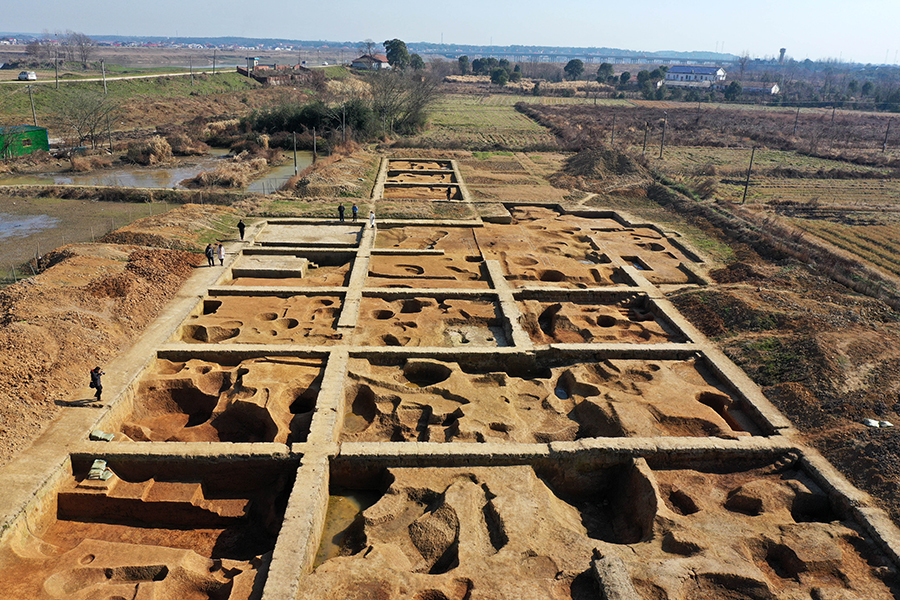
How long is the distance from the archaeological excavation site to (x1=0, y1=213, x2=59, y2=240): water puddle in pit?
430 inches

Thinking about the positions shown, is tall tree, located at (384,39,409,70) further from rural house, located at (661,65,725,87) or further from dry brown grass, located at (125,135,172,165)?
dry brown grass, located at (125,135,172,165)

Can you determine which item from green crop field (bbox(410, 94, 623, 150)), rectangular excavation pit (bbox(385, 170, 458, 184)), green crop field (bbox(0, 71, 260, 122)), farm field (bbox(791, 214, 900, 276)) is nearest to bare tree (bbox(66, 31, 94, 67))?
green crop field (bbox(0, 71, 260, 122))

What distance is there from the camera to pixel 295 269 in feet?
59.0

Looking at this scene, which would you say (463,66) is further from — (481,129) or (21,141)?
(21,141)

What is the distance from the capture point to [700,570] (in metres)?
7.79

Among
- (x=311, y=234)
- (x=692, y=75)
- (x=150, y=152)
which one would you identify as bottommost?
(x=311, y=234)

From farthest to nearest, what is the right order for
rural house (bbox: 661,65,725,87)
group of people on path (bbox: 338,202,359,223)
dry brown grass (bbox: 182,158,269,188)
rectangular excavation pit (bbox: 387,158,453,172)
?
rural house (bbox: 661,65,725,87) < rectangular excavation pit (bbox: 387,158,453,172) < dry brown grass (bbox: 182,158,269,188) < group of people on path (bbox: 338,202,359,223)

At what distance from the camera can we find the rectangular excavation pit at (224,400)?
11.0 m

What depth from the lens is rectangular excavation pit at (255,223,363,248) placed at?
66.9 feet

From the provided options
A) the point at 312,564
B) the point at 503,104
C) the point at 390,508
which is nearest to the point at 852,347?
the point at 390,508

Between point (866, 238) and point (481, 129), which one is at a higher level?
point (481, 129)

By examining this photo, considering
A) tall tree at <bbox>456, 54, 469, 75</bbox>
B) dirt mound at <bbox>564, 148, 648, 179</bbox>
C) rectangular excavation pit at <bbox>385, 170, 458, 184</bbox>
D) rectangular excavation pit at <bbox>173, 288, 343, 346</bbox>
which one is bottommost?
rectangular excavation pit at <bbox>173, 288, 343, 346</bbox>

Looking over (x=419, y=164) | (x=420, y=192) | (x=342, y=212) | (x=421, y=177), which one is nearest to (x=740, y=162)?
(x=419, y=164)

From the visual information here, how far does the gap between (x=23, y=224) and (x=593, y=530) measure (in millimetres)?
23564
